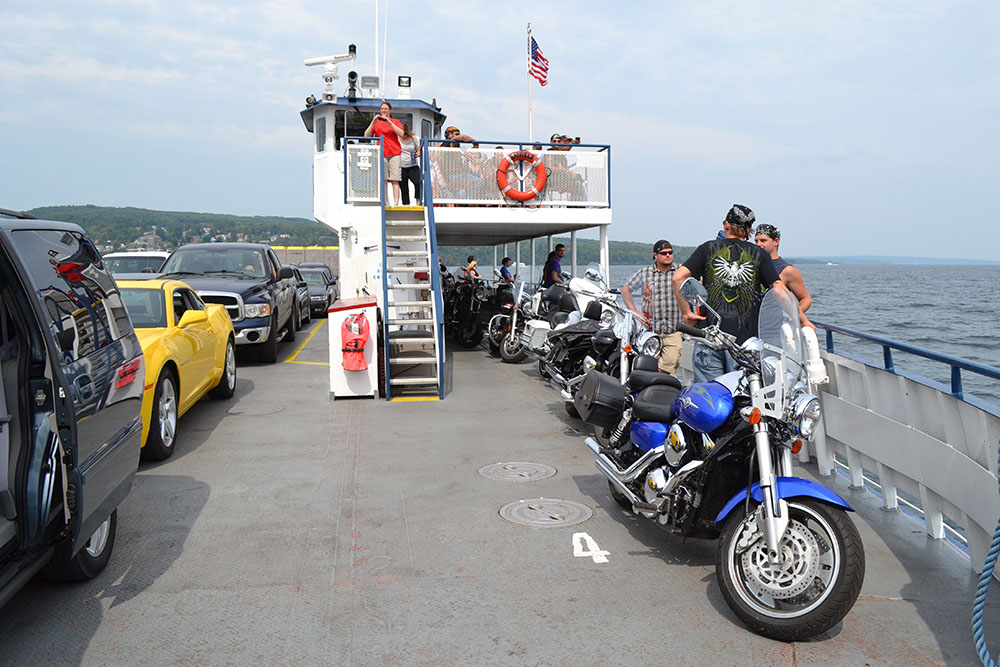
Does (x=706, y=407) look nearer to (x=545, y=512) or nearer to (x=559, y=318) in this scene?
(x=545, y=512)

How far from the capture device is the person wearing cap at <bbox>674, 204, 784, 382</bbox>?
5465mm

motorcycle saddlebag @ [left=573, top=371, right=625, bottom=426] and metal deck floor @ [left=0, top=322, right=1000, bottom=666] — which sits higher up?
motorcycle saddlebag @ [left=573, top=371, right=625, bottom=426]

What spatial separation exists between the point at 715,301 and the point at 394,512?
2.72 m

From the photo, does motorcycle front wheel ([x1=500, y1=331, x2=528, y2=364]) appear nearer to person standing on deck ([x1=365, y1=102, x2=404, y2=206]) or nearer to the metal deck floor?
person standing on deck ([x1=365, y1=102, x2=404, y2=206])

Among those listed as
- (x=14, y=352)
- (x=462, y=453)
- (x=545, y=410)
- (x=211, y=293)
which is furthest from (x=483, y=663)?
(x=211, y=293)

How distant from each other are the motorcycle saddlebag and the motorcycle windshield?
1.42m

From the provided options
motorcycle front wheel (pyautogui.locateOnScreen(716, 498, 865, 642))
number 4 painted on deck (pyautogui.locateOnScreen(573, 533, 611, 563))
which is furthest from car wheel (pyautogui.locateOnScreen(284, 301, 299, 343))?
motorcycle front wheel (pyautogui.locateOnScreen(716, 498, 865, 642))

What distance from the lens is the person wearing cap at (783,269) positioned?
20.7 feet

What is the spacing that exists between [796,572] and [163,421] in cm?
527

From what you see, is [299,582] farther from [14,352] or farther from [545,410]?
[545,410]

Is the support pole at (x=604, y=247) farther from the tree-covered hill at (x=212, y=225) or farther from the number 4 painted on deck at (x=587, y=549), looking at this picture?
the tree-covered hill at (x=212, y=225)

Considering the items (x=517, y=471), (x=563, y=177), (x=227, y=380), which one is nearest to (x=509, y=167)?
(x=563, y=177)

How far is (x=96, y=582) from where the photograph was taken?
4.28 metres

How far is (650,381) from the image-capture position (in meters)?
4.89
